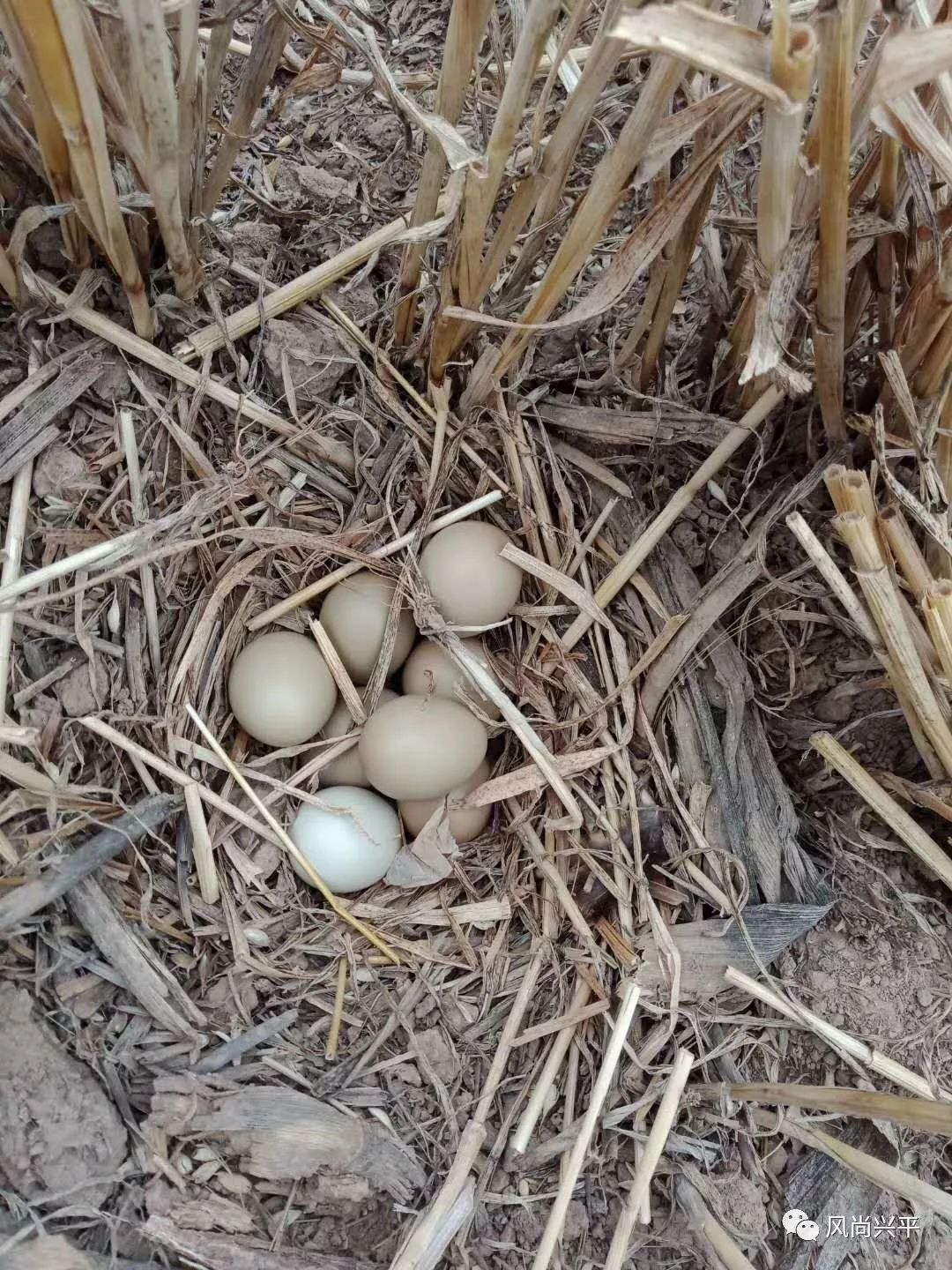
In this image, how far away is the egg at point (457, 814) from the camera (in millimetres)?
1134

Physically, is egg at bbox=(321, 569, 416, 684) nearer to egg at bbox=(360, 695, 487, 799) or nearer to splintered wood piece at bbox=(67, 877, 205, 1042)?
egg at bbox=(360, 695, 487, 799)

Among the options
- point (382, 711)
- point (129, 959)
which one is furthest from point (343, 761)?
point (129, 959)

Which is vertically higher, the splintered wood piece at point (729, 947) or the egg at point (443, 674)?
the egg at point (443, 674)

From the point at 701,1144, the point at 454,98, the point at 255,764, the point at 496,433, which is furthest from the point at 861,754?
the point at 454,98

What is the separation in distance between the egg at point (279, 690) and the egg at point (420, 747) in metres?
0.07

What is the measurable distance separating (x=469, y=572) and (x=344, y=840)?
1.13 feet

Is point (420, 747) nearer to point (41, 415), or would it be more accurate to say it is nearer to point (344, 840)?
point (344, 840)

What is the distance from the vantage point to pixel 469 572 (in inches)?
43.4

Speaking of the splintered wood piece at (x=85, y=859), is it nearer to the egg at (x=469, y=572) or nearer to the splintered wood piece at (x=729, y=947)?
the egg at (x=469, y=572)

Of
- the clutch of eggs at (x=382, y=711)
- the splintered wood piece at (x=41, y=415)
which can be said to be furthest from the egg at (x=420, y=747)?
the splintered wood piece at (x=41, y=415)

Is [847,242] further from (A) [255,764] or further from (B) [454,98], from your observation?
(A) [255,764]

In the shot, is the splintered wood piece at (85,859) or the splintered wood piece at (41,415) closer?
the splintered wood piece at (85,859)

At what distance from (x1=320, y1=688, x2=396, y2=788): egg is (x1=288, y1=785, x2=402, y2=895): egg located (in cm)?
5

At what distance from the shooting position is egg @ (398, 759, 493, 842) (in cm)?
113
